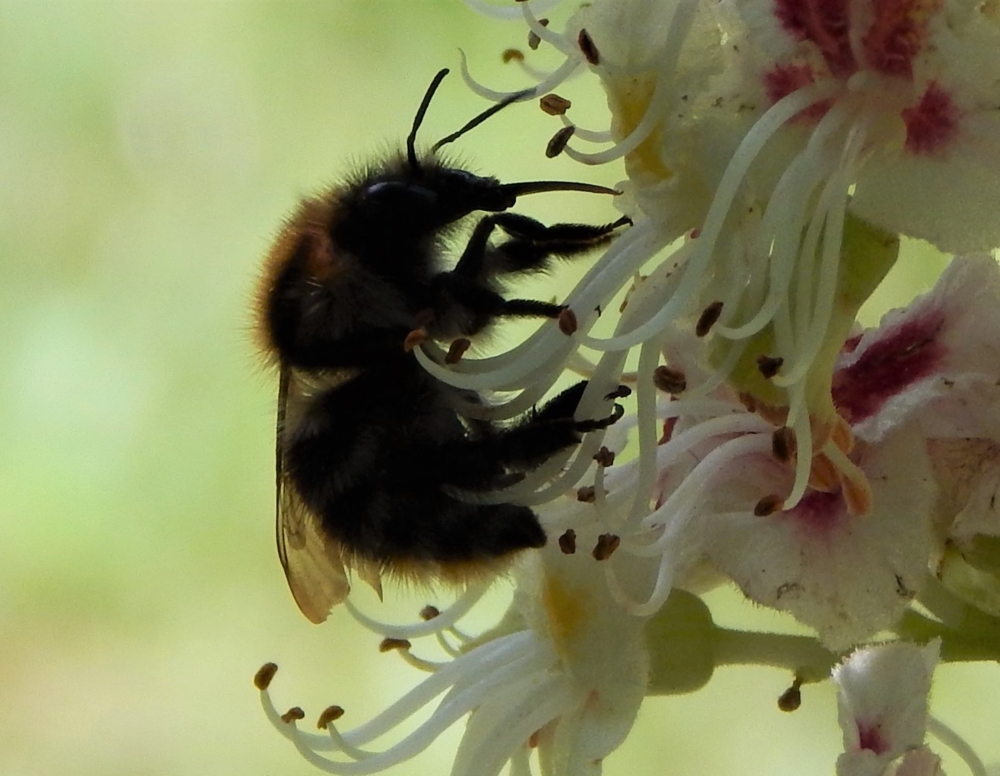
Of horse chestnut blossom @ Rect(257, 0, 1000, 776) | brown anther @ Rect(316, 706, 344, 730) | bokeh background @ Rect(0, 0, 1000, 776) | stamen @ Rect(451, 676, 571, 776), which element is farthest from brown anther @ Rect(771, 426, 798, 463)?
bokeh background @ Rect(0, 0, 1000, 776)

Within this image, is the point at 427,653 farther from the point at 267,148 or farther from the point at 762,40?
the point at 762,40

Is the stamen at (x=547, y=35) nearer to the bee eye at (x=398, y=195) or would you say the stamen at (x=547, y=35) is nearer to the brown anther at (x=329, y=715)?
the bee eye at (x=398, y=195)

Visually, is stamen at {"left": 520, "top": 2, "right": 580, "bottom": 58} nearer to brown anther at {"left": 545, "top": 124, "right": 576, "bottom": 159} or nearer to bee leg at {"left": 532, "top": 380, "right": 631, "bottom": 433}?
brown anther at {"left": 545, "top": 124, "right": 576, "bottom": 159}

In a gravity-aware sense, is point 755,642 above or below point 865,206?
below

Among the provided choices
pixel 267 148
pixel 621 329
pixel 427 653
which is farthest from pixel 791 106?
pixel 267 148

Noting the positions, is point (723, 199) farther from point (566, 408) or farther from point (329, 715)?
point (329, 715)

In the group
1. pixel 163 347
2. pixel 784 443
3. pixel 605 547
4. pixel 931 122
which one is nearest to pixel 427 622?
pixel 605 547
